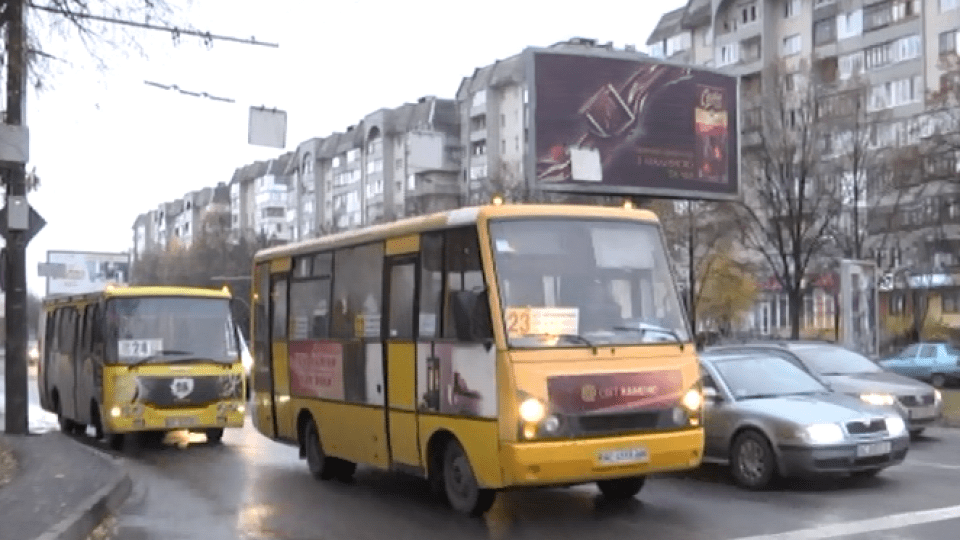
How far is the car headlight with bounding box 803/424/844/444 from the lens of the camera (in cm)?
1212

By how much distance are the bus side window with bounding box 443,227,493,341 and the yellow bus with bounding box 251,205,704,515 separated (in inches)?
0.6

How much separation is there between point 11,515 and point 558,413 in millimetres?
5016

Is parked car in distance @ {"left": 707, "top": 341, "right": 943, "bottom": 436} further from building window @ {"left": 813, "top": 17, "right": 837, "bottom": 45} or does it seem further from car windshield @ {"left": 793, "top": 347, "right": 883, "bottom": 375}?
building window @ {"left": 813, "top": 17, "right": 837, "bottom": 45}

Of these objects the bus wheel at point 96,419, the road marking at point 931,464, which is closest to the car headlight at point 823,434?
the road marking at point 931,464

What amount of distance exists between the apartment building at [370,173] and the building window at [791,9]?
2590cm

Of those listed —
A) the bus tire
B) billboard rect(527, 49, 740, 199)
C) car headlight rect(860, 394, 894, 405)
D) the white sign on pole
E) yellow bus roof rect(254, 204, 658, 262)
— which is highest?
billboard rect(527, 49, 740, 199)

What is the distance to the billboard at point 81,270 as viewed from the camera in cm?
5100

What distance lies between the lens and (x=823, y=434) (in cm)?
1215

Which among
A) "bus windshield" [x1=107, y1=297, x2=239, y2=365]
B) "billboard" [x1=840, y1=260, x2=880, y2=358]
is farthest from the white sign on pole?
"billboard" [x1=840, y1=260, x2=880, y2=358]

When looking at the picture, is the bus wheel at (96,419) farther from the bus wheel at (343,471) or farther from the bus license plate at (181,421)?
the bus wheel at (343,471)

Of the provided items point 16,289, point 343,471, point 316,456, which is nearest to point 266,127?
point 16,289

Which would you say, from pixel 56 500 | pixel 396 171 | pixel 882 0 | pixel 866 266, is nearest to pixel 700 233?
pixel 866 266

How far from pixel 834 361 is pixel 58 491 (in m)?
10.8

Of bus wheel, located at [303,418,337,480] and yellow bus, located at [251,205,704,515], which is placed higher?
yellow bus, located at [251,205,704,515]
